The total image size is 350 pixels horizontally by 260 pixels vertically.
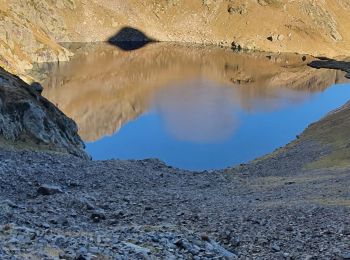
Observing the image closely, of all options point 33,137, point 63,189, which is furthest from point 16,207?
point 33,137

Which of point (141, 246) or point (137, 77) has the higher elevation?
point (137, 77)

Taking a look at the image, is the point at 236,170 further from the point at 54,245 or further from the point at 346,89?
the point at 346,89

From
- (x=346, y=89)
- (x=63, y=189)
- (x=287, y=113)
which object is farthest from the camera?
(x=346, y=89)

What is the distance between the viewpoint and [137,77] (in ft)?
434

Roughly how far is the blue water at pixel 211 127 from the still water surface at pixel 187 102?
166mm

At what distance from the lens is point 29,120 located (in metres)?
43.9

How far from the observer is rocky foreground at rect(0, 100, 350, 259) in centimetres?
1641

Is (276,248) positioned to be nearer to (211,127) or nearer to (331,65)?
(211,127)

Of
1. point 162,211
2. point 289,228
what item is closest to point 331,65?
point 162,211

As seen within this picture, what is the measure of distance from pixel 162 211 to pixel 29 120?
72.3 feet

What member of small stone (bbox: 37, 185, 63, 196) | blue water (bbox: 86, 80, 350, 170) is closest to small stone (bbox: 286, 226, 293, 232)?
small stone (bbox: 37, 185, 63, 196)

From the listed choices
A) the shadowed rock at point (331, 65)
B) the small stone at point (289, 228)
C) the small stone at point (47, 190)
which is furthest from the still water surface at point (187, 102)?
the small stone at point (289, 228)

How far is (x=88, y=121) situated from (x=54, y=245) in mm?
73710

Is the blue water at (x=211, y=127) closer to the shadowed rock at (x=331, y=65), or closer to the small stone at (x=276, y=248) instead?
the small stone at (x=276, y=248)
